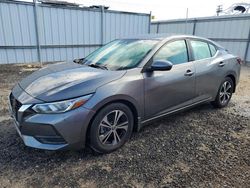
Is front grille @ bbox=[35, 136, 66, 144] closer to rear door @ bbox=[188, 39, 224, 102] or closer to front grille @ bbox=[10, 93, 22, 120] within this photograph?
front grille @ bbox=[10, 93, 22, 120]

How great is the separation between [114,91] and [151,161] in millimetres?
966

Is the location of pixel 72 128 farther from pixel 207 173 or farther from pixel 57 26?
pixel 57 26

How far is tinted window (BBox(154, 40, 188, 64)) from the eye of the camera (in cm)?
319

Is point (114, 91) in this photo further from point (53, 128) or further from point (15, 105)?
point (15, 105)

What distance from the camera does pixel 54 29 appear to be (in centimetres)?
900

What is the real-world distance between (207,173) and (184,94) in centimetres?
137

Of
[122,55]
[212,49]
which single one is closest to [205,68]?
[212,49]

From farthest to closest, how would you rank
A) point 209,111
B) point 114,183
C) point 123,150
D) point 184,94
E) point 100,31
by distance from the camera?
point 100,31 → point 209,111 → point 184,94 → point 123,150 → point 114,183

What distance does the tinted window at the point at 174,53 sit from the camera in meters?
3.19

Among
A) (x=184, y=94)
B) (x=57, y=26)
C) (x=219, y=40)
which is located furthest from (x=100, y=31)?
(x=184, y=94)

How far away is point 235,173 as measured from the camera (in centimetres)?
248

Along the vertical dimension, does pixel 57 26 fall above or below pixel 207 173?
above

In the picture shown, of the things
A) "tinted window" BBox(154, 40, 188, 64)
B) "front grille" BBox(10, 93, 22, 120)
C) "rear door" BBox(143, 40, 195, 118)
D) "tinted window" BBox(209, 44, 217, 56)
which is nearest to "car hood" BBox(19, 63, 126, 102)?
"front grille" BBox(10, 93, 22, 120)

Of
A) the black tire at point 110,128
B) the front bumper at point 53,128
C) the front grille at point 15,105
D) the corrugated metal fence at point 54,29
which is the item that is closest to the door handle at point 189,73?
the black tire at point 110,128
